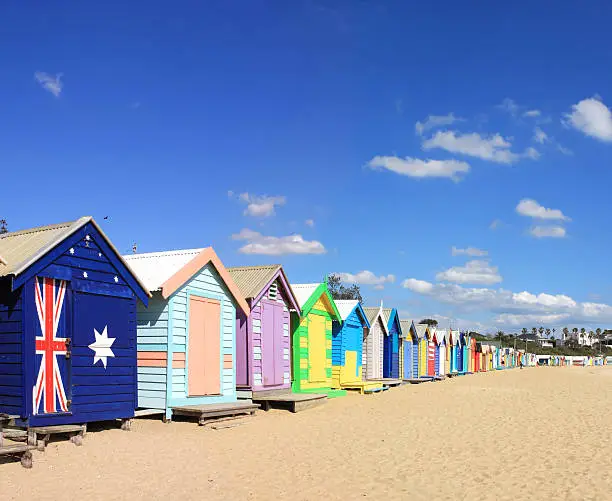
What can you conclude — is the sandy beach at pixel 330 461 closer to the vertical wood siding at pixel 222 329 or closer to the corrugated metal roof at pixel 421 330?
the vertical wood siding at pixel 222 329

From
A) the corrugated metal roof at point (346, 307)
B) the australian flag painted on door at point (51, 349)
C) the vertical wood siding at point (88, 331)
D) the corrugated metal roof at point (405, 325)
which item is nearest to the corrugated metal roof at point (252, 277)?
the vertical wood siding at point (88, 331)

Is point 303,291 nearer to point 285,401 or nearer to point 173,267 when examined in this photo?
point 285,401

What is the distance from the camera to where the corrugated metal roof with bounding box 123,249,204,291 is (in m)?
15.2

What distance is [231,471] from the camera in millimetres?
10211

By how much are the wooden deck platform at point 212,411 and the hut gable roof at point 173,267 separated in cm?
266

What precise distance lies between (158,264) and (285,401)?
5.70m

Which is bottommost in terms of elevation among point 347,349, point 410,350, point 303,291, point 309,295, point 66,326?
point 410,350

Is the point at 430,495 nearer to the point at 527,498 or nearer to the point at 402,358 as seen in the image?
the point at 527,498

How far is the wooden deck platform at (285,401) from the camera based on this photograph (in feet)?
61.5

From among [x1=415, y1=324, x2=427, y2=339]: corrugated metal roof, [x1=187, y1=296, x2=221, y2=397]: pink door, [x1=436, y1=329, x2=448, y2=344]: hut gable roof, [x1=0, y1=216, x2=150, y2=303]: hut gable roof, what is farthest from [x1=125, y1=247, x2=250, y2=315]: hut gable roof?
[x1=436, y1=329, x2=448, y2=344]: hut gable roof

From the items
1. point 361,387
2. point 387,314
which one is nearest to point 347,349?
point 361,387

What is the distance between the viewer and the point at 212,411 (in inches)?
591

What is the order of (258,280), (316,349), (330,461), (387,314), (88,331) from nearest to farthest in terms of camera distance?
(330,461)
(88,331)
(258,280)
(316,349)
(387,314)

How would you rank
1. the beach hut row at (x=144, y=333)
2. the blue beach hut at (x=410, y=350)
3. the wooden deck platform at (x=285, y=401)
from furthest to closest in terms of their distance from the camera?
the blue beach hut at (x=410, y=350), the wooden deck platform at (x=285, y=401), the beach hut row at (x=144, y=333)
